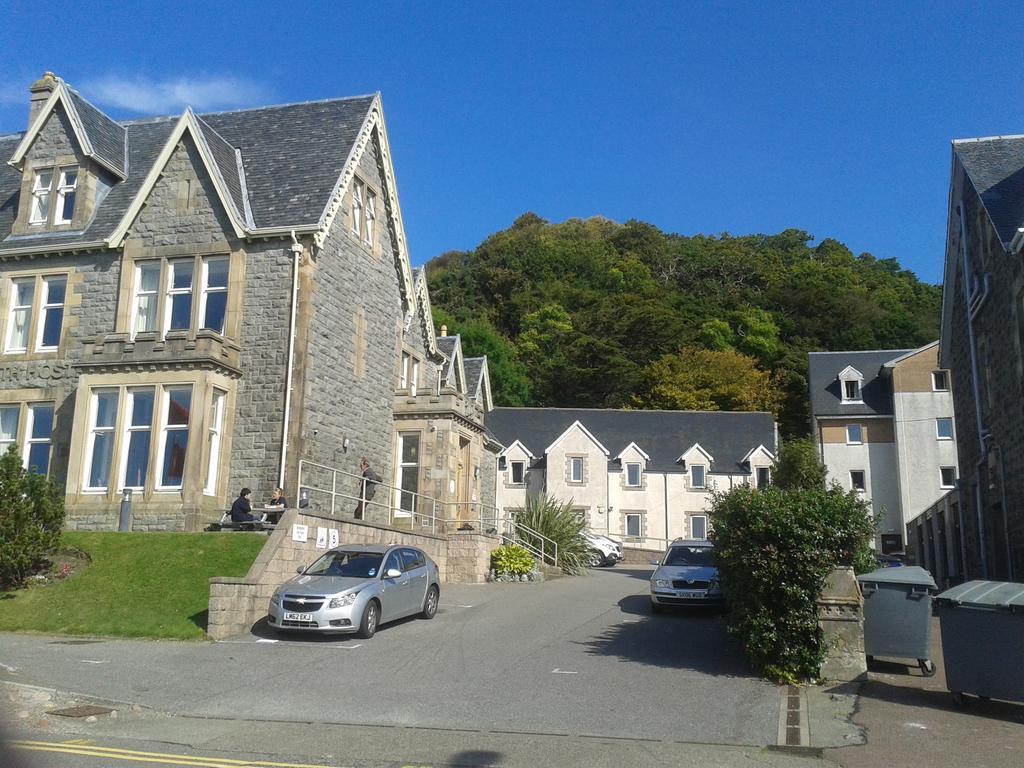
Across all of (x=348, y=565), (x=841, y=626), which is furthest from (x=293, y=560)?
(x=841, y=626)

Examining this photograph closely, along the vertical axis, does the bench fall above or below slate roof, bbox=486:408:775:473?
below

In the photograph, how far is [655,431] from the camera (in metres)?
57.1

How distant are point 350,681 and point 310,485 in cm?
1080

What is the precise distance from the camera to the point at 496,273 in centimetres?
8706

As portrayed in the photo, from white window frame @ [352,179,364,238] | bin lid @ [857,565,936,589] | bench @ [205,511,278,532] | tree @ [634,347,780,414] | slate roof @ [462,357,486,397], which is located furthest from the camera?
tree @ [634,347,780,414]

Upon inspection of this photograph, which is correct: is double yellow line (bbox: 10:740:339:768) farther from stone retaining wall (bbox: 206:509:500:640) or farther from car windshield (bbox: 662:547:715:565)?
car windshield (bbox: 662:547:715:565)

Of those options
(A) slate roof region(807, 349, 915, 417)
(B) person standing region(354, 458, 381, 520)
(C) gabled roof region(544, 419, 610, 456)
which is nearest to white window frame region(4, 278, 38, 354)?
(B) person standing region(354, 458, 381, 520)

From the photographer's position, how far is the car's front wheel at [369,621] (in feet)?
50.9

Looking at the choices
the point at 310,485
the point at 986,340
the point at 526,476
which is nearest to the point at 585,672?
the point at 310,485

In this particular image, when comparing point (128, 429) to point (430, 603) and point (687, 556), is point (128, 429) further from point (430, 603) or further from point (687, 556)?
point (687, 556)

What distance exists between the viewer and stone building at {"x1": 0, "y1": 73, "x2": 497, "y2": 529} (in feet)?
70.5

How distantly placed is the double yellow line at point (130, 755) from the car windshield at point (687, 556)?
13.1 meters

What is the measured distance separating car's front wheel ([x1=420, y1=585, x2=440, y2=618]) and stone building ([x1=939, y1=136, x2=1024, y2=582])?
1240cm

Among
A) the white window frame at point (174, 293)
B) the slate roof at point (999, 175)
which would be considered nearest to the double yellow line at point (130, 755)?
the white window frame at point (174, 293)
